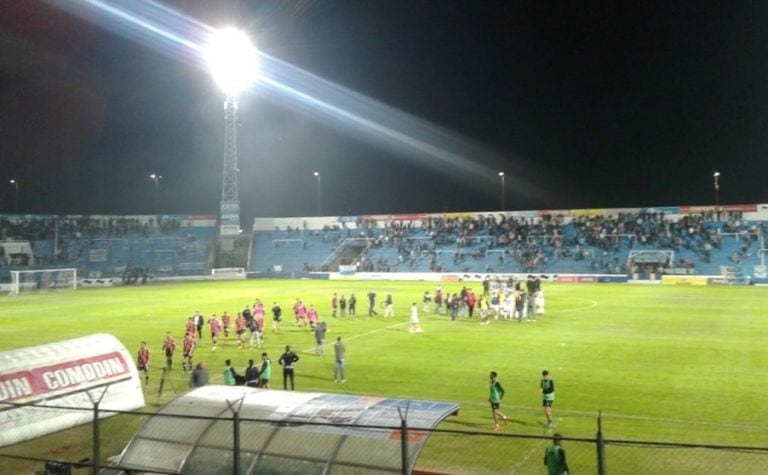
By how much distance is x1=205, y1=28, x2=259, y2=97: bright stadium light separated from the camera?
5266cm

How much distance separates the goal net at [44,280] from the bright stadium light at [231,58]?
22640mm

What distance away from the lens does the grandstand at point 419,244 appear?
2349 inches

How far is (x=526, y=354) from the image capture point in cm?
2427

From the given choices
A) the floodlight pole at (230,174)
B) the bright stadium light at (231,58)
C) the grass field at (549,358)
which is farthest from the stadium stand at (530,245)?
the bright stadium light at (231,58)

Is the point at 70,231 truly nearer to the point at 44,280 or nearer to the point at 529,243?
the point at 44,280

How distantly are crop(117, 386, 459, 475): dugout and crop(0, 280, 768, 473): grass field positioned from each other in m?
3.24

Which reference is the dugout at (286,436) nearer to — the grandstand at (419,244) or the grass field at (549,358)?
the grass field at (549,358)

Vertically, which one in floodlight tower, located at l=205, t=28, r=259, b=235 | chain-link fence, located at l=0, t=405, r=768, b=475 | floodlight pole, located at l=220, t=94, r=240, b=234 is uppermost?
floodlight tower, located at l=205, t=28, r=259, b=235

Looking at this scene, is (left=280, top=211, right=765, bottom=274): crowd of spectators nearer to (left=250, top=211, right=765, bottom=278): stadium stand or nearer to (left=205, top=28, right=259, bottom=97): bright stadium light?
(left=250, top=211, right=765, bottom=278): stadium stand

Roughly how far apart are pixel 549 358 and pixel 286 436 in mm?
15581

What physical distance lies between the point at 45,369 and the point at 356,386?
27.9ft

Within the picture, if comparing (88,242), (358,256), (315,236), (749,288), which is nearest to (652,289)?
(749,288)

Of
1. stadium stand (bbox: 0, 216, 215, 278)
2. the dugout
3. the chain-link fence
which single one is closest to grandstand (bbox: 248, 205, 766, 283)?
stadium stand (bbox: 0, 216, 215, 278)

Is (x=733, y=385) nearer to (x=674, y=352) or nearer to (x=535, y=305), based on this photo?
(x=674, y=352)
